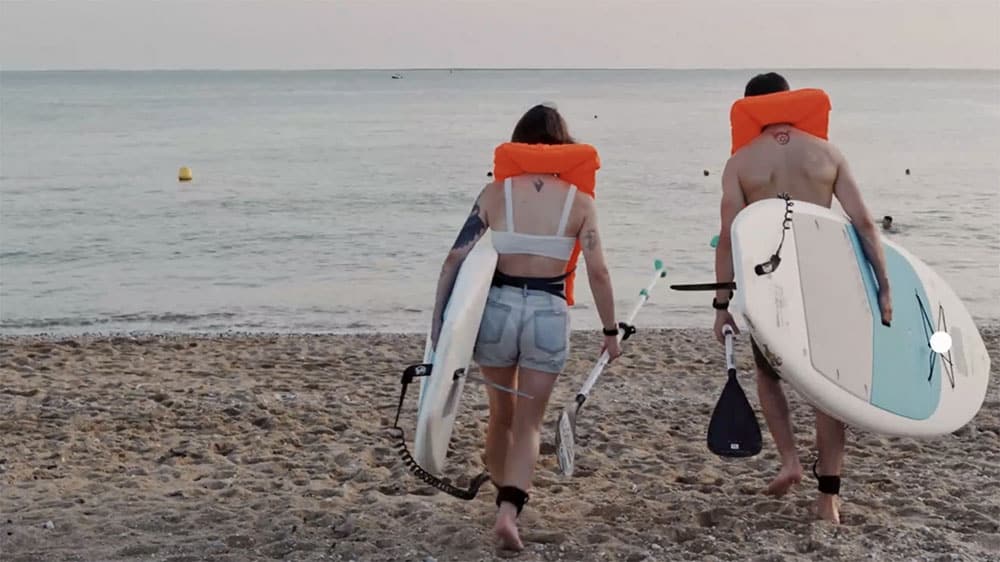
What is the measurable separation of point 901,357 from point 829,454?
467 mm

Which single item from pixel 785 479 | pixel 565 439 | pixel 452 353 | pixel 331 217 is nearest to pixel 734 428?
pixel 785 479

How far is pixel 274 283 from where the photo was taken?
13312 mm

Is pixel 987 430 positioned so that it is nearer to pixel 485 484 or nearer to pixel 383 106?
pixel 485 484

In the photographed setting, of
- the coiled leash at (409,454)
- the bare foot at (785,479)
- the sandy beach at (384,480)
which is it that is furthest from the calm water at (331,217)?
the coiled leash at (409,454)

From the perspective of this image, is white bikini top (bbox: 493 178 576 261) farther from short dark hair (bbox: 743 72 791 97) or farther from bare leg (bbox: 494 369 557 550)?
short dark hair (bbox: 743 72 791 97)

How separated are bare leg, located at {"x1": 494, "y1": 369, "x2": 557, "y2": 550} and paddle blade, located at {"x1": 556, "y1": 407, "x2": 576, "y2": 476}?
12.5 inches

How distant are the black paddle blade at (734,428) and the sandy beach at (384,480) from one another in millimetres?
314

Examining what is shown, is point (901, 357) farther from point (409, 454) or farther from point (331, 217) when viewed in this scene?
point (331, 217)

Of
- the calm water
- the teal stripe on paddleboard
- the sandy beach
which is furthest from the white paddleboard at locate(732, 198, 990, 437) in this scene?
the calm water

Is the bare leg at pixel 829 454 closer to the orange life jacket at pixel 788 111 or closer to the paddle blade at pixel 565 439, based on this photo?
the paddle blade at pixel 565 439

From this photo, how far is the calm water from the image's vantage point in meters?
12.0

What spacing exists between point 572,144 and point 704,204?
17.2m

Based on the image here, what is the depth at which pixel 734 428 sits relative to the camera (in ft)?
14.9

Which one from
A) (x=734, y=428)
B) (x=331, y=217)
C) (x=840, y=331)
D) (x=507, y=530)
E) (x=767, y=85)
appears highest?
(x=767, y=85)
